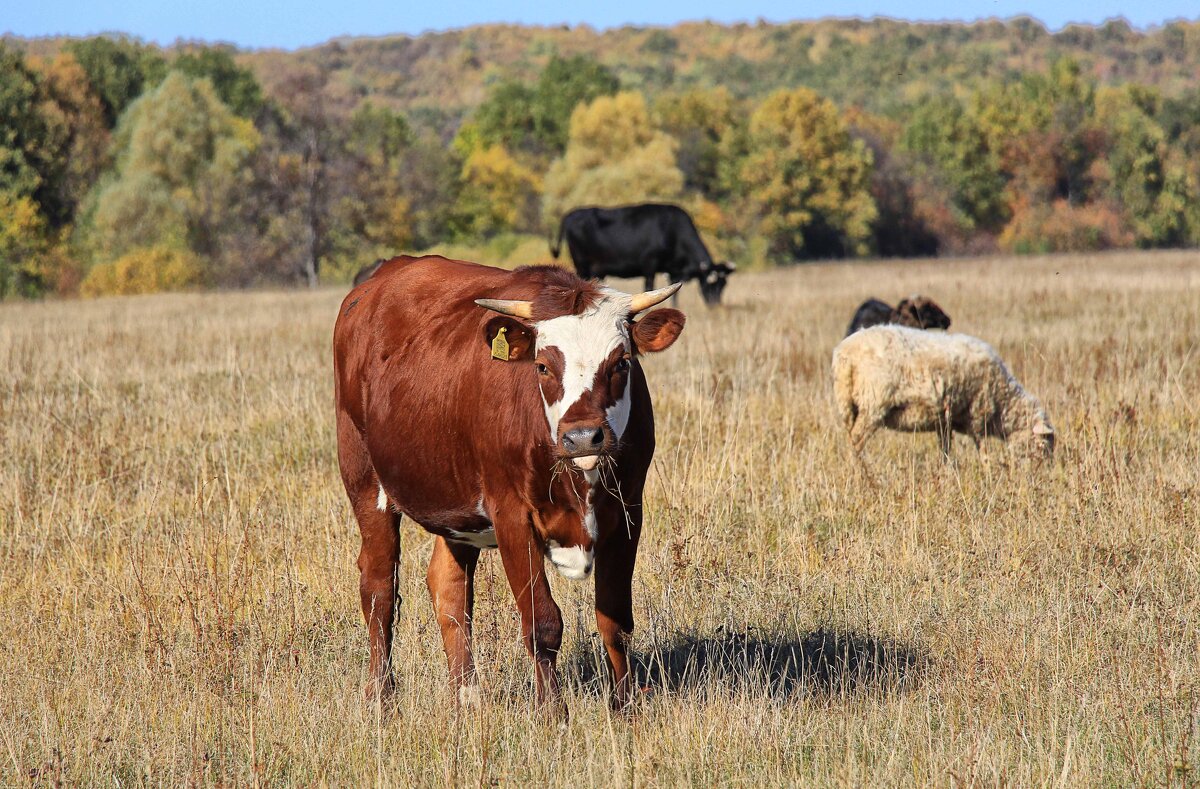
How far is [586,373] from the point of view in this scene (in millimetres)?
4539

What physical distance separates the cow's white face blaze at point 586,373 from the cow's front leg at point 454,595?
1.46 metres

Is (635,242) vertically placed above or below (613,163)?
below

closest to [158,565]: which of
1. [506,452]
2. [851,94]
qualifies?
[506,452]

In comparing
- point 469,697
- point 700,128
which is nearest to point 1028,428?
point 469,697

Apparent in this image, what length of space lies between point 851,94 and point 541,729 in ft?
550

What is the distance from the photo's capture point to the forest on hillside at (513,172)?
49688 millimetres

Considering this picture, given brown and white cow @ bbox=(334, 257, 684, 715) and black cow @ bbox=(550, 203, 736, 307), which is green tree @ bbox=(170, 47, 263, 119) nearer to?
black cow @ bbox=(550, 203, 736, 307)

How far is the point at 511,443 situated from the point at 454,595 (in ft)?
4.39

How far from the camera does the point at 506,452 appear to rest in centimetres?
482

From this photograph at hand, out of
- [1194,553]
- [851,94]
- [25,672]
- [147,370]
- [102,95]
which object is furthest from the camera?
[851,94]

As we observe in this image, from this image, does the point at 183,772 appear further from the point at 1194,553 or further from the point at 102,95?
the point at 102,95

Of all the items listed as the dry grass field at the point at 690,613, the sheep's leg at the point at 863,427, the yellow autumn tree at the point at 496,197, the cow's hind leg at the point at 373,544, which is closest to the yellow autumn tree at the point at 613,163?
the yellow autumn tree at the point at 496,197

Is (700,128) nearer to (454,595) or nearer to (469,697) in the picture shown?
(454,595)

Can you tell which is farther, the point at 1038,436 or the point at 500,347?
the point at 1038,436
